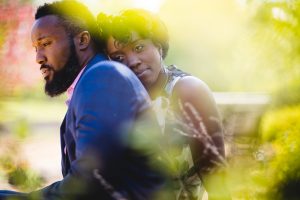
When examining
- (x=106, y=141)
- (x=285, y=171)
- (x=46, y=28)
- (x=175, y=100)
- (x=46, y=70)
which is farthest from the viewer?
(x=285, y=171)

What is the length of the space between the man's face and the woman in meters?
0.57

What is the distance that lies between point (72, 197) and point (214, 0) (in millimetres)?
32925

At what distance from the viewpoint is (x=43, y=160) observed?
8.81 m

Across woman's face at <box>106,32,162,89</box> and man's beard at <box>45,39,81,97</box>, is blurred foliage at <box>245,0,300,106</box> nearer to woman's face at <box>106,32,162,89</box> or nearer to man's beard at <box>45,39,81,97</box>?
woman's face at <box>106,32,162,89</box>

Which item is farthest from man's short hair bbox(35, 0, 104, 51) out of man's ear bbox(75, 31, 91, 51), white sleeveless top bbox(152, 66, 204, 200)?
white sleeveless top bbox(152, 66, 204, 200)

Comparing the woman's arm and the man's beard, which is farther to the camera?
the woman's arm

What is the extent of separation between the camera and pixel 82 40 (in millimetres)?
2379

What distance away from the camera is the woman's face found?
3.20 metres

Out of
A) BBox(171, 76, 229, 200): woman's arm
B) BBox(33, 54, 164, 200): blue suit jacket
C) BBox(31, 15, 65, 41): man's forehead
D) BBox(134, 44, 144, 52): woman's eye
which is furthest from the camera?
BBox(134, 44, 144, 52): woman's eye

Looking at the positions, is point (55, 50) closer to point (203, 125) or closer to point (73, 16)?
point (73, 16)

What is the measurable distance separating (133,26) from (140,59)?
27 cm

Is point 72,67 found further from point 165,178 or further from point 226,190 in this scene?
point 226,190

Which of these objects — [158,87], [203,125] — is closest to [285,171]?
[203,125]

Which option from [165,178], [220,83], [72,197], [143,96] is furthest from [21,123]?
[220,83]
